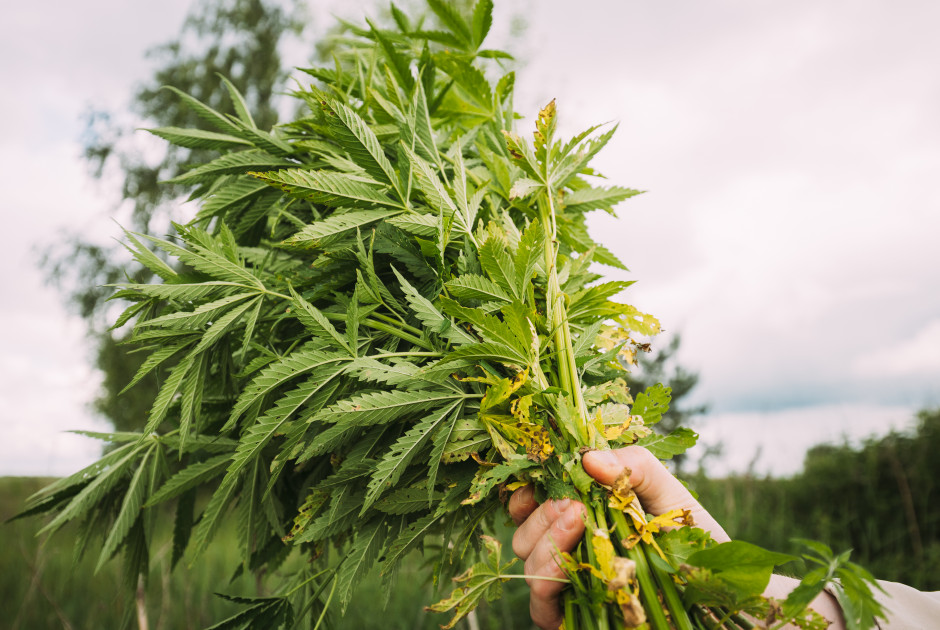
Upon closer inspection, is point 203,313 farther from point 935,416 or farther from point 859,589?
point 935,416

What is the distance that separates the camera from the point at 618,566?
0.85 metres

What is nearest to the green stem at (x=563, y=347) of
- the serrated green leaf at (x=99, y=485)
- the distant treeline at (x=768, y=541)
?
the serrated green leaf at (x=99, y=485)

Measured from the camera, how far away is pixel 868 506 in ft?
16.3

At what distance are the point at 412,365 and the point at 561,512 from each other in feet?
1.31

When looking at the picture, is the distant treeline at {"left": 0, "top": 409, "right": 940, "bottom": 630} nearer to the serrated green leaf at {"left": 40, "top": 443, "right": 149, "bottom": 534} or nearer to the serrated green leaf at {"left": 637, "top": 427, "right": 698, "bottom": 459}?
the serrated green leaf at {"left": 40, "top": 443, "right": 149, "bottom": 534}

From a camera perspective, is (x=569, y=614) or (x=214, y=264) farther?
(x=214, y=264)

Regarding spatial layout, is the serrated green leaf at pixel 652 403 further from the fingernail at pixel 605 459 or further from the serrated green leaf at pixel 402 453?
the serrated green leaf at pixel 402 453

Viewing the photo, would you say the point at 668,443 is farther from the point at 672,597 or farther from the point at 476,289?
the point at 476,289

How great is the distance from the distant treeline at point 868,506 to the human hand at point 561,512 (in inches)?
150

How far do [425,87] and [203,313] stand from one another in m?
0.75

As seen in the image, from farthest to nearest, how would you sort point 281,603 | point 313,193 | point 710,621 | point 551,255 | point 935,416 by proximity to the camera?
point 935,416, point 281,603, point 551,255, point 313,193, point 710,621

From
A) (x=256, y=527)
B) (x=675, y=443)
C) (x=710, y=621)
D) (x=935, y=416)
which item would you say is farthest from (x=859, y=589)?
(x=935, y=416)

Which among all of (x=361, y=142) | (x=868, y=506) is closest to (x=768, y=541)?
(x=868, y=506)

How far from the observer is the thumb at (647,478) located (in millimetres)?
983
